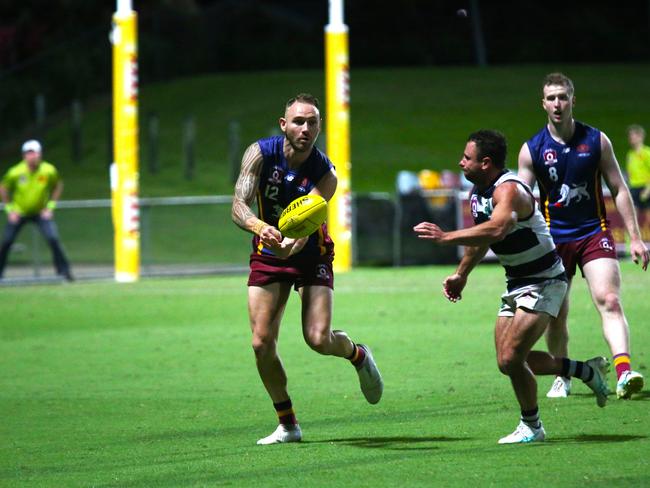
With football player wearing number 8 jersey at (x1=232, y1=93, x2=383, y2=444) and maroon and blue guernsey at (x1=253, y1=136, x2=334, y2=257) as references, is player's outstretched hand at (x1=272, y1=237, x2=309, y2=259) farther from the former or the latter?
maroon and blue guernsey at (x1=253, y1=136, x2=334, y2=257)

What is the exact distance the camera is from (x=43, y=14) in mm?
47719

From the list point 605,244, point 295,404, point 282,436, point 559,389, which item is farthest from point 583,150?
point 282,436

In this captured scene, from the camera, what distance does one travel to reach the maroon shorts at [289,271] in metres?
9.50

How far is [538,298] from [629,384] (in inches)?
50.4

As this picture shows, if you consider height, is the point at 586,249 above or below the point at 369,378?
above

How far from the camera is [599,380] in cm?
963

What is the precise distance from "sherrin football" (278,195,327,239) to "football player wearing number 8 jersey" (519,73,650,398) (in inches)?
95.6

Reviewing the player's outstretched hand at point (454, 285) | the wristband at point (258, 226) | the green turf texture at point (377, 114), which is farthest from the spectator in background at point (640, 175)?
the wristband at point (258, 226)

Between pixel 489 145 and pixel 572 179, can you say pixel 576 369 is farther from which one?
pixel 572 179

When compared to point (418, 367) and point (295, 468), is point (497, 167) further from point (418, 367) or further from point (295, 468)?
point (418, 367)

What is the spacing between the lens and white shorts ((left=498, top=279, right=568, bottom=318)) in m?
9.02

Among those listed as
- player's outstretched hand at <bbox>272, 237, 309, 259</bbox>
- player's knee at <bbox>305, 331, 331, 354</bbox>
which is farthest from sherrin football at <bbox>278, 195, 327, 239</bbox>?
player's knee at <bbox>305, 331, 331, 354</bbox>

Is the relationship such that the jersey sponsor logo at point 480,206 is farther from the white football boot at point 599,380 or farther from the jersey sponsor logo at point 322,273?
the white football boot at point 599,380

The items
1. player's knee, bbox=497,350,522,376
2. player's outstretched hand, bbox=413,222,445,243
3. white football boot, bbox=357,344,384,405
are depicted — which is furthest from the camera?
white football boot, bbox=357,344,384,405
